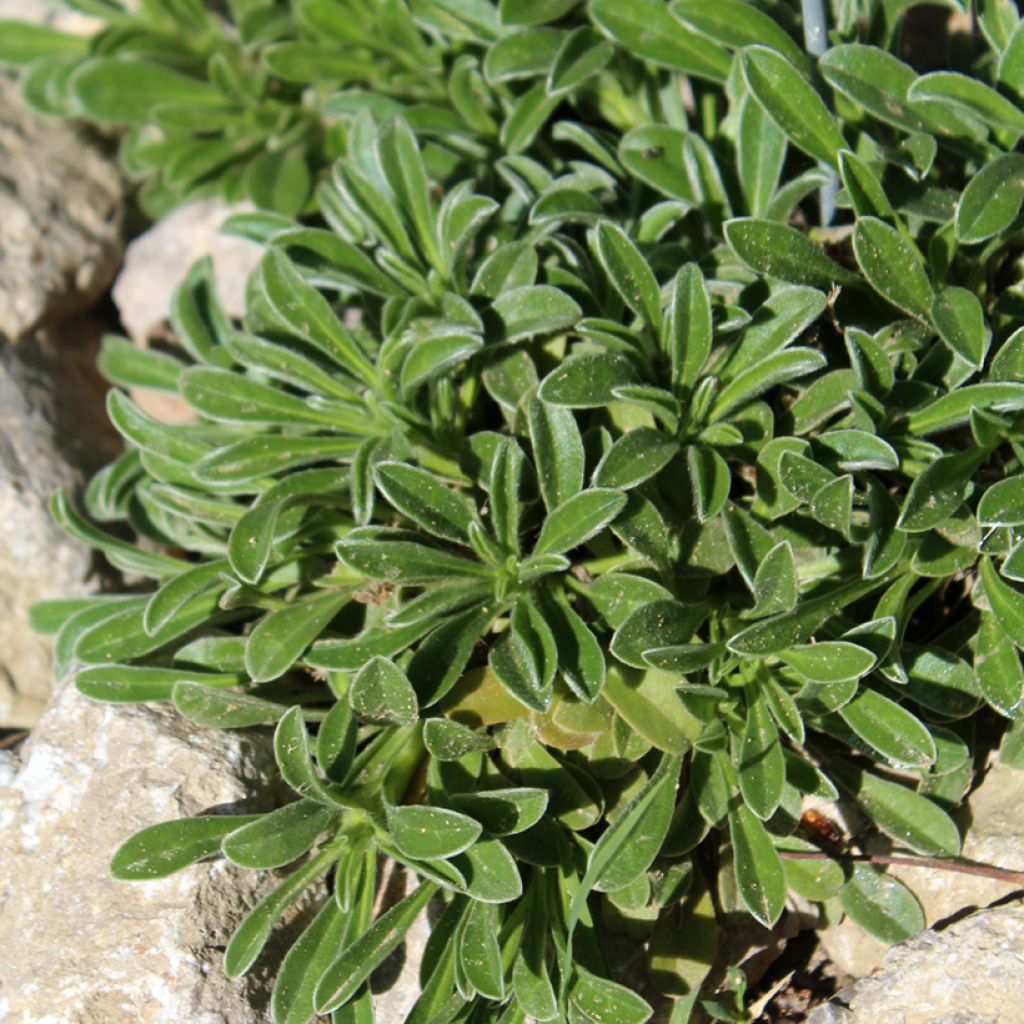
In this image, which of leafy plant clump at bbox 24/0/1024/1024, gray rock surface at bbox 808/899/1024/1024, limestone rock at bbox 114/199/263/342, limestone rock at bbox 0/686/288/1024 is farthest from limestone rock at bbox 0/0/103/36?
gray rock surface at bbox 808/899/1024/1024

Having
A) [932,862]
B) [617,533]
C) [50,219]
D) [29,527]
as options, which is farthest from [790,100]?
[50,219]

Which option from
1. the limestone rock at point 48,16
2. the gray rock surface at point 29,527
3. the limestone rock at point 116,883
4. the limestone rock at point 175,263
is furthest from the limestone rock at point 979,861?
the limestone rock at point 48,16

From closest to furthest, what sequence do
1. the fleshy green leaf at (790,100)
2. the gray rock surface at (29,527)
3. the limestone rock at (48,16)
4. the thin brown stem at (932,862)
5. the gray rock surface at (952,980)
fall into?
the gray rock surface at (952,980) → the thin brown stem at (932,862) → the fleshy green leaf at (790,100) → the gray rock surface at (29,527) → the limestone rock at (48,16)

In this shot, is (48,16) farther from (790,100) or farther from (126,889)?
(126,889)

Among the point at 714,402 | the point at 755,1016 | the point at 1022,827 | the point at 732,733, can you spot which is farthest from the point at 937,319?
the point at 755,1016

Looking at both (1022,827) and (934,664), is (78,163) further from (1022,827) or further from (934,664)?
(1022,827)

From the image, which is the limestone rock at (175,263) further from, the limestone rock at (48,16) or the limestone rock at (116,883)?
the limestone rock at (116,883)
